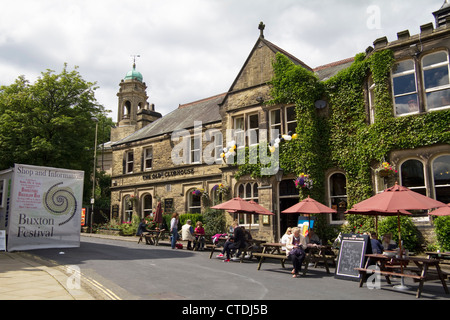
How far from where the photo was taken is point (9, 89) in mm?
26484

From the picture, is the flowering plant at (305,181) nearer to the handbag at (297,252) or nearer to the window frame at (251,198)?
the window frame at (251,198)

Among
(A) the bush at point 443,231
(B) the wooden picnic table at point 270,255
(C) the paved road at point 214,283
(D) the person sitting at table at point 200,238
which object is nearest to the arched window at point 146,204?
(D) the person sitting at table at point 200,238

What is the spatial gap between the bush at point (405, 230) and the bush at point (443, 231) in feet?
2.68

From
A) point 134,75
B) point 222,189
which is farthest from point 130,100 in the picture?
point 222,189

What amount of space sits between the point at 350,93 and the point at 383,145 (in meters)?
3.11

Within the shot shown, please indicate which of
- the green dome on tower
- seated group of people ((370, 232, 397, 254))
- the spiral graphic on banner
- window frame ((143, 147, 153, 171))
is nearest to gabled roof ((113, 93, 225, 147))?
window frame ((143, 147, 153, 171))

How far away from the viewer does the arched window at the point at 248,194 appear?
19584 mm

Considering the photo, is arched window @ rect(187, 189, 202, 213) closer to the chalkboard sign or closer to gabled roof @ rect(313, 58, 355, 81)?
gabled roof @ rect(313, 58, 355, 81)

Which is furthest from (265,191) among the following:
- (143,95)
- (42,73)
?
(143,95)

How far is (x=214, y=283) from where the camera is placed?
8547 mm

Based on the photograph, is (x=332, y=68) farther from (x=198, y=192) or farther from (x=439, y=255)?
(x=439, y=255)

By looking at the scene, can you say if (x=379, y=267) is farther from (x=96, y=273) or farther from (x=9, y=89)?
(x=9, y=89)

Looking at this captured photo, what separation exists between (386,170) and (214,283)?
8.97 meters

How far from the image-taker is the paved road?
7328 millimetres
